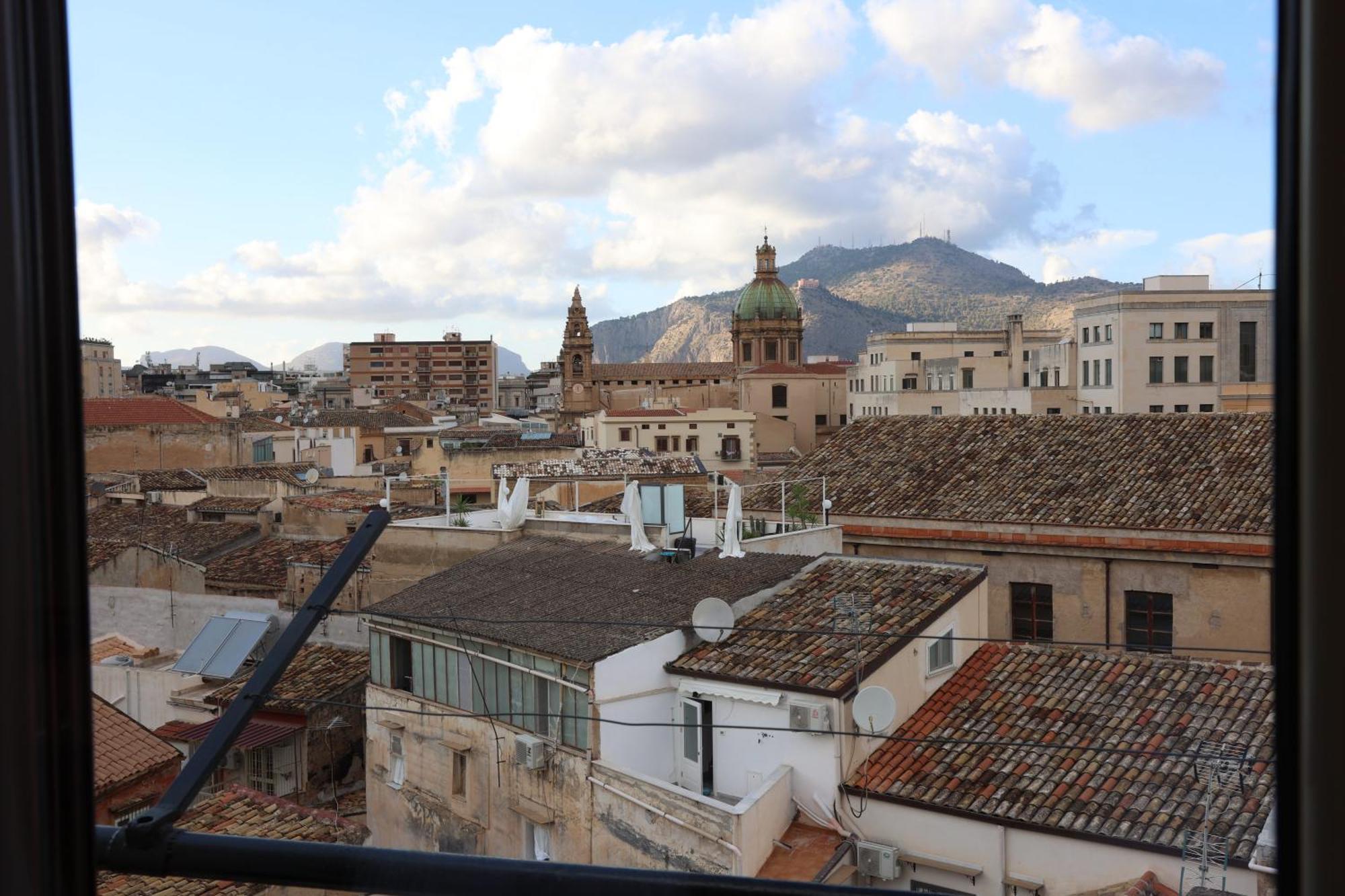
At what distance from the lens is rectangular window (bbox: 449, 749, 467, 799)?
367 inches

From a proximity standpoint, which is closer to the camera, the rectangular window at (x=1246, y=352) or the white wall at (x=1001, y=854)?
the white wall at (x=1001, y=854)

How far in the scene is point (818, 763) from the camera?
7996mm

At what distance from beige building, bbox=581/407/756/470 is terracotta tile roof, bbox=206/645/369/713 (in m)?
20.6

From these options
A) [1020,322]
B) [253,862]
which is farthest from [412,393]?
[253,862]

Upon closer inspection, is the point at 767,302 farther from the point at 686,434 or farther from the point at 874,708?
the point at 874,708

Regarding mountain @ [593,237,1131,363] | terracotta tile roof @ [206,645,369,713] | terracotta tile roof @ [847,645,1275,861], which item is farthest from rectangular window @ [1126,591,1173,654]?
mountain @ [593,237,1131,363]

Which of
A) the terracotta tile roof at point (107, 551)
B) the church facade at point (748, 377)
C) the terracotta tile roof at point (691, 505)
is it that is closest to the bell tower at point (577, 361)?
the church facade at point (748, 377)

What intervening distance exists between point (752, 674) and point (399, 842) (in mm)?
3799

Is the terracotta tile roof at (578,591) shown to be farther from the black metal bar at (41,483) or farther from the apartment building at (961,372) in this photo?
the apartment building at (961,372)

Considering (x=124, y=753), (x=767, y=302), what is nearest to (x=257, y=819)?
(x=124, y=753)

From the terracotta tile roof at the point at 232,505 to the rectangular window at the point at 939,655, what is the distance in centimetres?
1315

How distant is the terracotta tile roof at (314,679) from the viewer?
1155 cm

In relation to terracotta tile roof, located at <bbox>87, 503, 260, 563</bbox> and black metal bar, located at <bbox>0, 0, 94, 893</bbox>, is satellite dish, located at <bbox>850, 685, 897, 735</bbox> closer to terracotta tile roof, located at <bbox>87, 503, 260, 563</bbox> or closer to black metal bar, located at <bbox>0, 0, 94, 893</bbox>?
black metal bar, located at <bbox>0, 0, 94, 893</bbox>

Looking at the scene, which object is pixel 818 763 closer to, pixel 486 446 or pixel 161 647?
pixel 161 647
